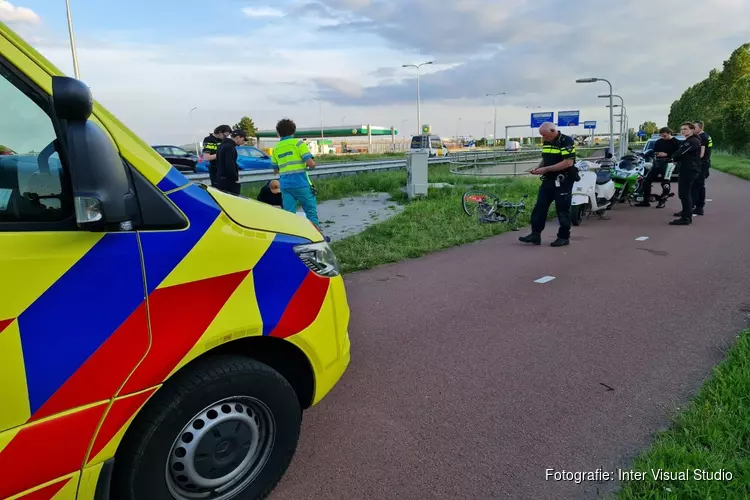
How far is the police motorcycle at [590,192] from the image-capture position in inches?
358

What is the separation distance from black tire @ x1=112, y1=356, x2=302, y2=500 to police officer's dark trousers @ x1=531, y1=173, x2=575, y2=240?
619 cm

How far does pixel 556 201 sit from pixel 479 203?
2074 mm

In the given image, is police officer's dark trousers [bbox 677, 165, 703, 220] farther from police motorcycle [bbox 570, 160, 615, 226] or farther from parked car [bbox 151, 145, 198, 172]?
parked car [bbox 151, 145, 198, 172]

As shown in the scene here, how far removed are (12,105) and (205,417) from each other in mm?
1316

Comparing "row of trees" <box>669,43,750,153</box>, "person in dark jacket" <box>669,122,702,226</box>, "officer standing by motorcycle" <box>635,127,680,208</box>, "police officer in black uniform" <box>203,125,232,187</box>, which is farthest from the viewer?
"row of trees" <box>669,43,750,153</box>

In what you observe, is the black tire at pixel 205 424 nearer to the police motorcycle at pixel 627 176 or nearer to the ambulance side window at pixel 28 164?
the ambulance side window at pixel 28 164

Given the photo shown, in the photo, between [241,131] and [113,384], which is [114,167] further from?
[241,131]

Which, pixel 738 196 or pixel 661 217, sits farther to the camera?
pixel 738 196

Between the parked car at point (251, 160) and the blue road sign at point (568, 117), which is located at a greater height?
the blue road sign at point (568, 117)

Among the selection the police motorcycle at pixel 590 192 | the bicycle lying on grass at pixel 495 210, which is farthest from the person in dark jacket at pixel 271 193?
the police motorcycle at pixel 590 192

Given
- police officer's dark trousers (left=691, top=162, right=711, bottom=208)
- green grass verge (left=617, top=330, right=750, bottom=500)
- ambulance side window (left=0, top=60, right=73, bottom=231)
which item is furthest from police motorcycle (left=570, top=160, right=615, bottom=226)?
ambulance side window (left=0, top=60, right=73, bottom=231)

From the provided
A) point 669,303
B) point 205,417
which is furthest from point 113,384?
point 669,303

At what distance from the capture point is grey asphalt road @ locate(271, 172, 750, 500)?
2.49m

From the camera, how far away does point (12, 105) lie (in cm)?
163
